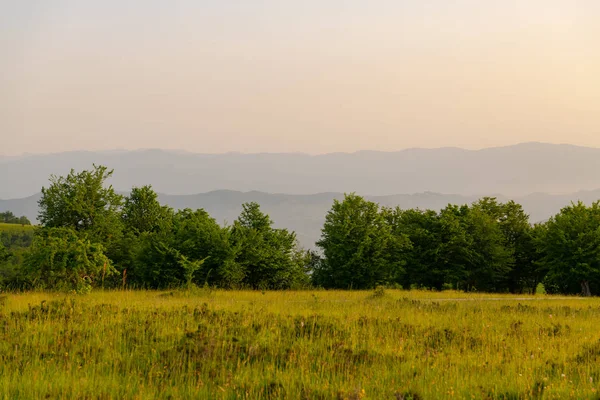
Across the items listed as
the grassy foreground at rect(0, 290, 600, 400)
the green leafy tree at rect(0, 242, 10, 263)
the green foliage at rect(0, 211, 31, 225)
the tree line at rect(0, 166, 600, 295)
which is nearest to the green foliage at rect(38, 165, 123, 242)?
the tree line at rect(0, 166, 600, 295)

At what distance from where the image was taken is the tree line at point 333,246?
111 feet

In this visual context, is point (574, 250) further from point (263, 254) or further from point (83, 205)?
point (83, 205)

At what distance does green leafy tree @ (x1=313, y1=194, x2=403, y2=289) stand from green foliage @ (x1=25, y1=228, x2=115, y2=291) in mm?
25305

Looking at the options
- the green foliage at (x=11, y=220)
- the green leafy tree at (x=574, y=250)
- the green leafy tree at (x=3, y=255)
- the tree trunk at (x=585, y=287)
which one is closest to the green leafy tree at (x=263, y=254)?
the green leafy tree at (x=3, y=255)

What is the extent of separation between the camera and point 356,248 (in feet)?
147

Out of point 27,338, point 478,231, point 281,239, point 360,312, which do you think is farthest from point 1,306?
point 478,231

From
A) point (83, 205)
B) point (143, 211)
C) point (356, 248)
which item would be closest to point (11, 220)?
point (143, 211)

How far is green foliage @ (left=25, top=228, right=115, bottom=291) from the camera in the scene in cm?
2148

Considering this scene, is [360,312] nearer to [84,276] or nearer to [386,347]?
[386,347]

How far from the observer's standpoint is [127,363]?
9234 millimetres

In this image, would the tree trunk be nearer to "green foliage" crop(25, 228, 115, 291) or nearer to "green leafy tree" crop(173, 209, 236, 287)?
"green leafy tree" crop(173, 209, 236, 287)

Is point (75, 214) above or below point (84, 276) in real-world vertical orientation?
above

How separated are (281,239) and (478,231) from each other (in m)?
23.2

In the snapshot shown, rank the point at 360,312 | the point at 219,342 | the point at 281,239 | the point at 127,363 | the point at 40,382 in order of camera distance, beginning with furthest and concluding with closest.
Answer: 1. the point at 281,239
2. the point at 360,312
3. the point at 219,342
4. the point at 127,363
5. the point at 40,382
